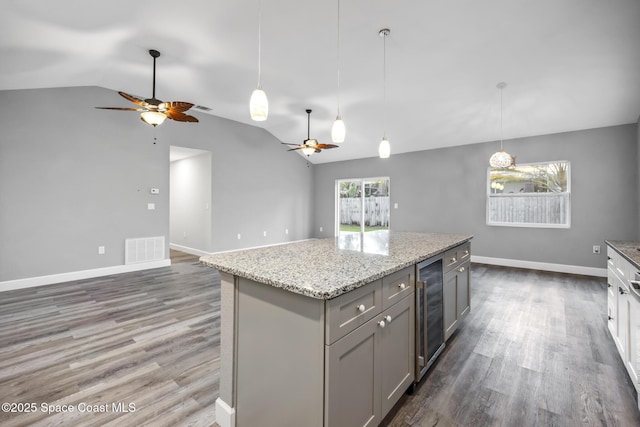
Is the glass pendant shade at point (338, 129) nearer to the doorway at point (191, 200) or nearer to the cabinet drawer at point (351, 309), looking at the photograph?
the cabinet drawer at point (351, 309)

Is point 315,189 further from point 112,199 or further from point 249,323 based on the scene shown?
point 249,323

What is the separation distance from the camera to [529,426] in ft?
5.00

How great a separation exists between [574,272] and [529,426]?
15.6 ft

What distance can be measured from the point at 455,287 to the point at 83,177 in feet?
17.9

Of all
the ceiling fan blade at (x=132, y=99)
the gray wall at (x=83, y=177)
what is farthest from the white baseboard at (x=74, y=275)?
the ceiling fan blade at (x=132, y=99)

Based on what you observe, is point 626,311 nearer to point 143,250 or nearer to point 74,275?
point 143,250

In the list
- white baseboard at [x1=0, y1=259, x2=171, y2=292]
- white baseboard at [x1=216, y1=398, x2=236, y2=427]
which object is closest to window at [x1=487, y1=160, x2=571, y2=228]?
white baseboard at [x1=216, y1=398, x2=236, y2=427]

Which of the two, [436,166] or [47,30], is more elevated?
[47,30]

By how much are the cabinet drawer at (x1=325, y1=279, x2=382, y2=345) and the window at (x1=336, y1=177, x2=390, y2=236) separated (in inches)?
239

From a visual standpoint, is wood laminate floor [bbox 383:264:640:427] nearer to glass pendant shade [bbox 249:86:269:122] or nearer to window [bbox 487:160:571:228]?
glass pendant shade [bbox 249:86:269:122]

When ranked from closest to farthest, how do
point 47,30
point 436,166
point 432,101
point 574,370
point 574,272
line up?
point 574,370 < point 47,30 < point 432,101 < point 574,272 < point 436,166

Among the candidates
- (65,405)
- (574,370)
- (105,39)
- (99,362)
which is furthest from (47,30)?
(574,370)

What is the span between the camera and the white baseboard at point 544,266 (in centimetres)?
472

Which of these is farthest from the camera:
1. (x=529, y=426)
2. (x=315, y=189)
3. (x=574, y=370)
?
(x=315, y=189)
